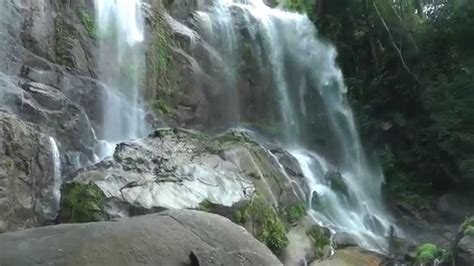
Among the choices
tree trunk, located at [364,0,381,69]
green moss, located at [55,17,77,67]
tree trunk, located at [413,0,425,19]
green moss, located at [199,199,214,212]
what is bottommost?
green moss, located at [199,199,214,212]

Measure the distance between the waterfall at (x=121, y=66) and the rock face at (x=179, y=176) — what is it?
2.96m

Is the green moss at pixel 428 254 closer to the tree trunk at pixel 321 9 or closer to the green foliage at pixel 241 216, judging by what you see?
the green foliage at pixel 241 216

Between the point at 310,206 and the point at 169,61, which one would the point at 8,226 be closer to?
the point at 310,206

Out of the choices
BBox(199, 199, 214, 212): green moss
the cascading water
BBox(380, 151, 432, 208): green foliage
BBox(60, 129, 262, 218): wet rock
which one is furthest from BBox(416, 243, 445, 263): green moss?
BBox(380, 151, 432, 208): green foliage

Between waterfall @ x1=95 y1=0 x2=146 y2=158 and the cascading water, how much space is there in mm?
2976

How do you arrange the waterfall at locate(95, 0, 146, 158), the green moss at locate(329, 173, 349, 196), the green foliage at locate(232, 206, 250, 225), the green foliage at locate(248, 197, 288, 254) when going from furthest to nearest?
the green moss at locate(329, 173, 349, 196)
the waterfall at locate(95, 0, 146, 158)
the green foliage at locate(248, 197, 288, 254)
the green foliage at locate(232, 206, 250, 225)

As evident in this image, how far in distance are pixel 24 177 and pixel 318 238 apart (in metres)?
5.71

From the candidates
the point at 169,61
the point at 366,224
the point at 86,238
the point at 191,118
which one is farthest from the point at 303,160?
the point at 86,238

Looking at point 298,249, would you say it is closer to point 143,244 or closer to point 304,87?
point 143,244

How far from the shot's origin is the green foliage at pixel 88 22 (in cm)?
1558

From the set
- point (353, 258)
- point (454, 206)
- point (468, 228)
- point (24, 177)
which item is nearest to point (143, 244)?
point (24, 177)

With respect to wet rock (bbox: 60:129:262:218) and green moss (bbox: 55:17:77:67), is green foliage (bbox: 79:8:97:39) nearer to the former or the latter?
green moss (bbox: 55:17:77:67)

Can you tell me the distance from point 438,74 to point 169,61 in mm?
9028

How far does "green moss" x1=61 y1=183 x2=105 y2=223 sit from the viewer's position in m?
9.09
